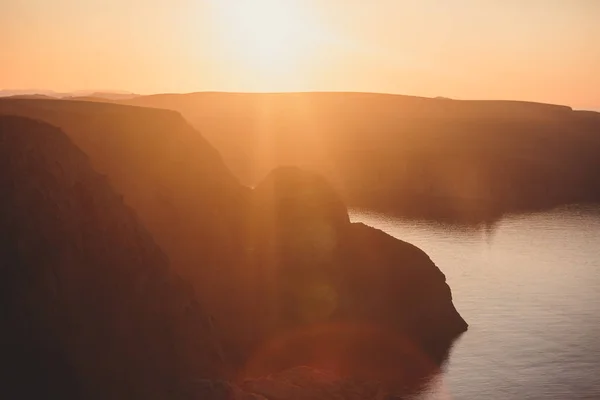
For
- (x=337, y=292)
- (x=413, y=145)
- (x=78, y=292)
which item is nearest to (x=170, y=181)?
(x=337, y=292)

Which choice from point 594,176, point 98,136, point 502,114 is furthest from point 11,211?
point 502,114

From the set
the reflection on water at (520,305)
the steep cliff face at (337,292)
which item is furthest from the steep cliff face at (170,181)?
the reflection on water at (520,305)

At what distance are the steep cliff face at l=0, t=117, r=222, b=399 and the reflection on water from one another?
58.5 feet

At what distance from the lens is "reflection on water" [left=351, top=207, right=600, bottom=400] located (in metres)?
43.1

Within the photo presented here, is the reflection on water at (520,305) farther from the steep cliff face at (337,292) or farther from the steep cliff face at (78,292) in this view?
the steep cliff face at (78,292)

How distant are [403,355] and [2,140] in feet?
90.1

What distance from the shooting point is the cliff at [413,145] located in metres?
127

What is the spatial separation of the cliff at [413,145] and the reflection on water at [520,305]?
19569 millimetres

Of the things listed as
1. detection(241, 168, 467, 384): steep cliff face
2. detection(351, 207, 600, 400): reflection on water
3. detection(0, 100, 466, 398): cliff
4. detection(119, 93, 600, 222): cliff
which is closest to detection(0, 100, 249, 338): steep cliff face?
detection(0, 100, 466, 398): cliff

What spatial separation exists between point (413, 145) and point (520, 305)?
100550 mm

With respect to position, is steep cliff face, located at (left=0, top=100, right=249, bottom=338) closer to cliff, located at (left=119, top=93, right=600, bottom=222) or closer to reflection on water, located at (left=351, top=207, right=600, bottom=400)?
reflection on water, located at (left=351, top=207, right=600, bottom=400)

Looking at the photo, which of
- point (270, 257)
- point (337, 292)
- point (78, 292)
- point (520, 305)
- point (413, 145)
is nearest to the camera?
point (78, 292)

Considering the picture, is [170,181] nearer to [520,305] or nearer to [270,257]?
[270,257]

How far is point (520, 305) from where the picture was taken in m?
58.2
